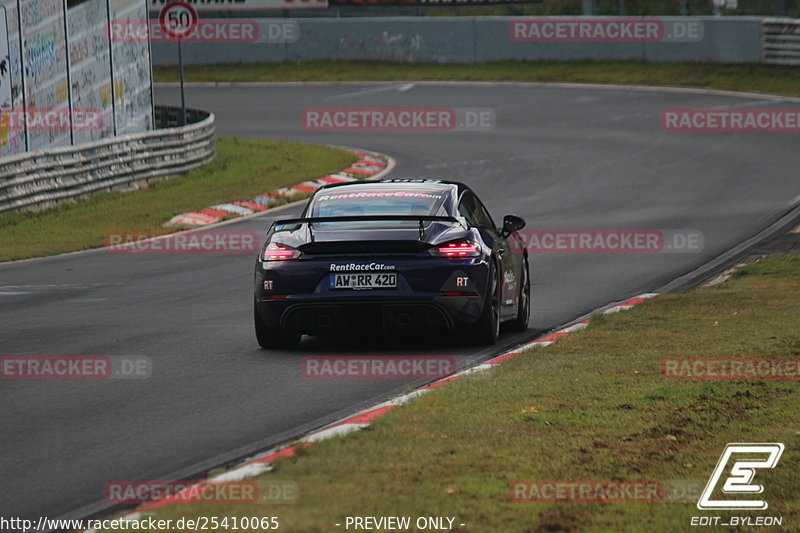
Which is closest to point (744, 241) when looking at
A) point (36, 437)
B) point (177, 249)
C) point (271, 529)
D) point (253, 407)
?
point (177, 249)

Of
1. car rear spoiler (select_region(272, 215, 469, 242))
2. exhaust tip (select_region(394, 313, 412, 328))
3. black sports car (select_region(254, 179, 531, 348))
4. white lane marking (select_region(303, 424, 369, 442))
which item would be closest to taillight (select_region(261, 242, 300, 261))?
black sports car (select_region(254, 179, 531, 348))

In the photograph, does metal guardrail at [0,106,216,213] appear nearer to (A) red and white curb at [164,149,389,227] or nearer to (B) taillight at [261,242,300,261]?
(A) red and white curb at [164,149,389,227]

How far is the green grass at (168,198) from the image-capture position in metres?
21.5

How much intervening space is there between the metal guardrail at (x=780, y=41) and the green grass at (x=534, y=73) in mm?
369

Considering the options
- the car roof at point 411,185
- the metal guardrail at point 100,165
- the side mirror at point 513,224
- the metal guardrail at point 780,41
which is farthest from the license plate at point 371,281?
the metal guardrail at point 780,41

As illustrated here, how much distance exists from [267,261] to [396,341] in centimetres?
145

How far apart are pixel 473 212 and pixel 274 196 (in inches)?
555

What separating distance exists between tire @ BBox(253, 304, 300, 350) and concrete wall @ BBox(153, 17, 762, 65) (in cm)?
3259

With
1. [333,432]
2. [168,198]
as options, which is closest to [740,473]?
[333,432]

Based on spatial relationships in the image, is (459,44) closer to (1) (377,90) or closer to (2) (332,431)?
(1) (377,90)

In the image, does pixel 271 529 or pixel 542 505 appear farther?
pixel 542 505

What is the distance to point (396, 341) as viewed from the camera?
1191 cm

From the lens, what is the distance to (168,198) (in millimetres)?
25859

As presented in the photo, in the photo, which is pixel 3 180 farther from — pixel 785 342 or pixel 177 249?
pixel 785 342
